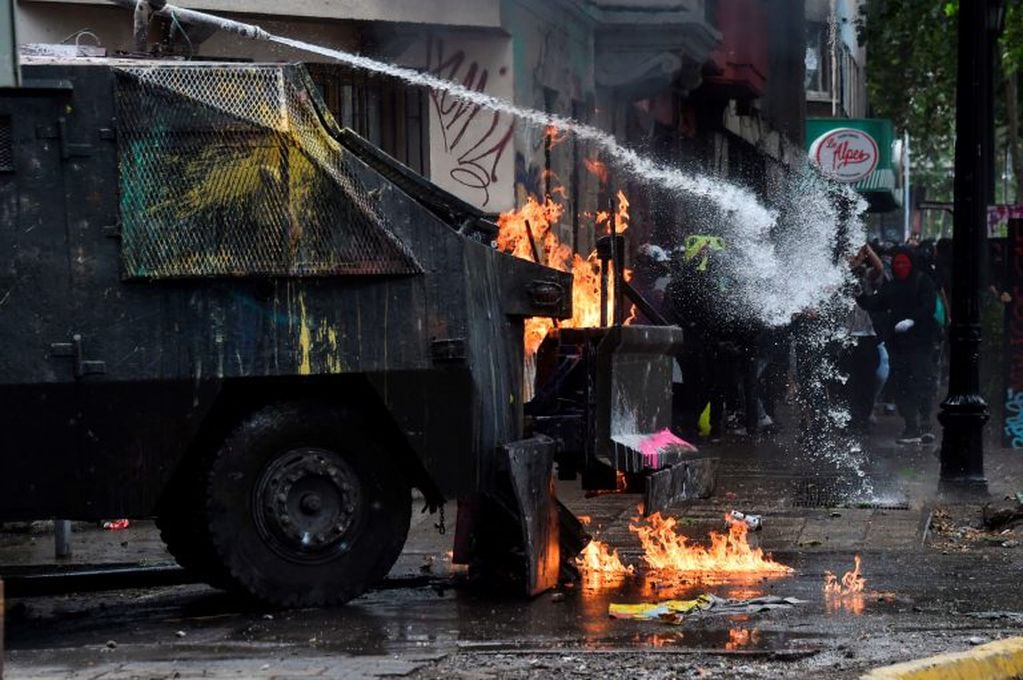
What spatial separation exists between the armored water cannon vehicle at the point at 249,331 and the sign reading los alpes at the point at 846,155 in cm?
2184

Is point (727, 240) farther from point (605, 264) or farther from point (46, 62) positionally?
point (46, 62)

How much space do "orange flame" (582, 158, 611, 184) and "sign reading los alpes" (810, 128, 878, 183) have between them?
33.0 feet

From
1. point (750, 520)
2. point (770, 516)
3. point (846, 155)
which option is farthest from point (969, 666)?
point (846, 155)

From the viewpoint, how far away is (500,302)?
8.86 metres

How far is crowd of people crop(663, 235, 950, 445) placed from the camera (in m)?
17.9

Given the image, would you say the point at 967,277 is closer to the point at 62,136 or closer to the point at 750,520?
the point at 750,520

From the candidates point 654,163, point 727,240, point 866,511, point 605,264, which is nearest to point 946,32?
point 654,163

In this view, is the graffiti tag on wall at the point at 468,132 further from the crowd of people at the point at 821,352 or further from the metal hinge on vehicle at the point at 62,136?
the metal hinge on vehicle at the point at 62,136

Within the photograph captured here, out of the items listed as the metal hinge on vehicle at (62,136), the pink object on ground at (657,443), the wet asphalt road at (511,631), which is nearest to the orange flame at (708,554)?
the wet asphalt road at (511,631)

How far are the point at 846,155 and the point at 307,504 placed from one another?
75.4 ft

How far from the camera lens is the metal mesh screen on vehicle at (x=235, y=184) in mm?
8172

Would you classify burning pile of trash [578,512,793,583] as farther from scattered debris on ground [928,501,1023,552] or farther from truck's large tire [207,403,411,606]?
truck's large tire [207,403,411,606]

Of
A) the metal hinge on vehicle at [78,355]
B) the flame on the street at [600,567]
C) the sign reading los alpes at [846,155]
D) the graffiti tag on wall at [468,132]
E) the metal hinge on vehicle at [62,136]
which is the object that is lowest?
the flame on the street at [600,567]

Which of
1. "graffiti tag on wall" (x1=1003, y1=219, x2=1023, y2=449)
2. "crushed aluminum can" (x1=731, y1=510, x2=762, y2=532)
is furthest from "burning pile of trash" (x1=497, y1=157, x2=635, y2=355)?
"graffiti tag on wall" (x1=1003, y1=219, x2=1023, y2=449)
